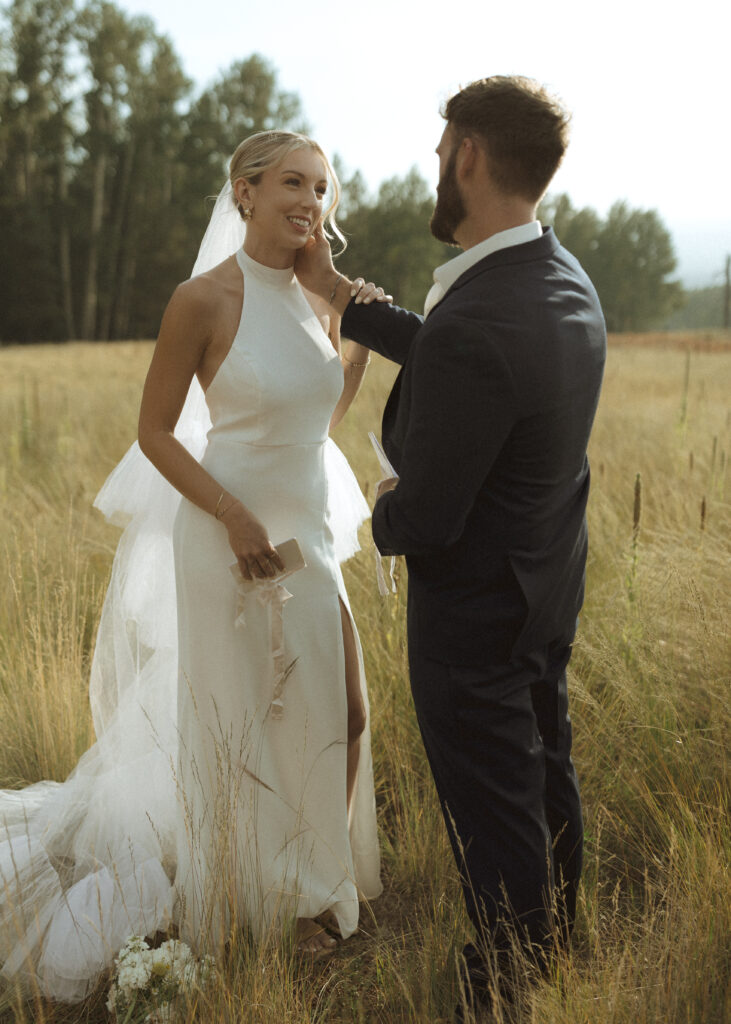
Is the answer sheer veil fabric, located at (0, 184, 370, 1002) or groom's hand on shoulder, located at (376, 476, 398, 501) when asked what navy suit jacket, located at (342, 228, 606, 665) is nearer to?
groom's hand on shoulder, located at (376, 476, 398, 501)

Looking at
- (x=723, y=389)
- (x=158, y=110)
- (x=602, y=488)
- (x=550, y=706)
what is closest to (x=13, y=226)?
(x=158, y=110)

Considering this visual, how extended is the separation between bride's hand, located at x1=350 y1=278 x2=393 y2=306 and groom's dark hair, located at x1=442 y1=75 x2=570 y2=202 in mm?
538

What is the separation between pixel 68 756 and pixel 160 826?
613mm

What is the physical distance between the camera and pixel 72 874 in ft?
9.56

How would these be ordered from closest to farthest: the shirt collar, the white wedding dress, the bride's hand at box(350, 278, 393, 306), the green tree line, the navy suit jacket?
the navy suit jacket, the shirt collar, the bride's hand at box(350, 278, 393, 306), the white wedding dress, the green tree line

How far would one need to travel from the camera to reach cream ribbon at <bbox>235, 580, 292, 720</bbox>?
2.50 meters

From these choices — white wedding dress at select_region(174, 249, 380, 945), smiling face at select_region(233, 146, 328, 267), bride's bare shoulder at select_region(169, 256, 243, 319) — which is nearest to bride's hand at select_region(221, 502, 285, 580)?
white wedding dress at select_region(174, 249, 380, 945)

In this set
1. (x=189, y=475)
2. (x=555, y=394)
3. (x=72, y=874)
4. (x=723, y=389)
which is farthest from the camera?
(x=723, y=389)

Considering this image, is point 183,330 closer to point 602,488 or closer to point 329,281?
point 329,281

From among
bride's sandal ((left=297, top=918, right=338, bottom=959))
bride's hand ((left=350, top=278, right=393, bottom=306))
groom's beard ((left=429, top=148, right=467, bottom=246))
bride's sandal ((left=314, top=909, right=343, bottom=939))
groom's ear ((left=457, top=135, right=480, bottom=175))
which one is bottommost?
bride's sandal ((left=314, top=909, right=343, bottom=939))

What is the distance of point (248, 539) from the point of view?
2410mm

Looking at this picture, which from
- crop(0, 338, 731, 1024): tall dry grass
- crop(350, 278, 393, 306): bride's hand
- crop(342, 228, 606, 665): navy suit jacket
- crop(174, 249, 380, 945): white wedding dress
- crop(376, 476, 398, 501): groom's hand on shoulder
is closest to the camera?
crop(342, 228, 606, 665): navy suit jacket

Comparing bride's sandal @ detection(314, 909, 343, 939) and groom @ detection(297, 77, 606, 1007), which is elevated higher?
groom @ detection(297, 77, 606, 1007)

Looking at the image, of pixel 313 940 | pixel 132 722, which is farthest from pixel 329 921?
pixel 132 722
